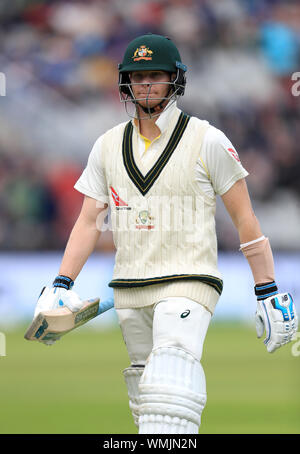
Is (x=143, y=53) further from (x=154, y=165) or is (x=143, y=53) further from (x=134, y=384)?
(x=134, y=384)

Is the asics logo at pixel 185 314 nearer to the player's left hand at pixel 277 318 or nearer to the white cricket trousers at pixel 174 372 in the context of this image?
the white cricket trousers at pixel 174 372

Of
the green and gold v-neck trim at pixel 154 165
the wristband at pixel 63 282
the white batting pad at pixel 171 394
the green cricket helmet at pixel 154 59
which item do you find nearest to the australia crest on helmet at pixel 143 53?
the green cricket helmet at pixel 154 59

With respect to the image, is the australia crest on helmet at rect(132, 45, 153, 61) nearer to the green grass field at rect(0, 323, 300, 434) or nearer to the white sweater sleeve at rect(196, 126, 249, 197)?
the white sweater sleeve at rect(196, 126, 249, 197)

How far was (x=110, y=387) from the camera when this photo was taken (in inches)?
287

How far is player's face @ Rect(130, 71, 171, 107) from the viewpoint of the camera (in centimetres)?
400

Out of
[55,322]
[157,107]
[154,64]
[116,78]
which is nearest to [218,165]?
[157,107]

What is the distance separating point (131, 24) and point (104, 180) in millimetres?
10250

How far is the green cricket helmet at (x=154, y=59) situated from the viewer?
13.1 ft

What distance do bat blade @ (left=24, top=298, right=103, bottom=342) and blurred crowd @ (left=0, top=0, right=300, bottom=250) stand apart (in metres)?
9.28

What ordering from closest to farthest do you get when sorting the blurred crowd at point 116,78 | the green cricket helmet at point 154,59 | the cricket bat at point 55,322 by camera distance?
1. the cricket bat at point 55,322
2. the green cricket helmet at point 154,59
3. the blurred crowd at point 116,78

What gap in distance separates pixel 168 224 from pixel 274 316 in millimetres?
593

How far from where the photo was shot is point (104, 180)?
4.20 m

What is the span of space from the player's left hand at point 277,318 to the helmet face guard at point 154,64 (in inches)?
37.5

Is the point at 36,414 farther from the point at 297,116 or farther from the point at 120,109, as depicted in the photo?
the point at 297,116
